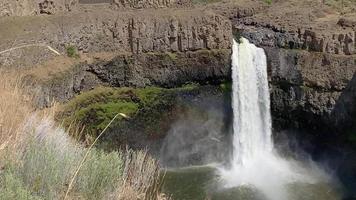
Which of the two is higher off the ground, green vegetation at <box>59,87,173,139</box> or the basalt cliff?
the basalt cliff

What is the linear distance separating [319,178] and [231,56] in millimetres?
7538

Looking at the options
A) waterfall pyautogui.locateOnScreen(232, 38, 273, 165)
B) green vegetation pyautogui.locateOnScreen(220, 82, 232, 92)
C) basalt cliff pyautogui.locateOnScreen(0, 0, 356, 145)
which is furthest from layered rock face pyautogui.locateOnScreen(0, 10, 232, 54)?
green vegetation pyautogui.locateOnScreen(220, 82, 232, 92)

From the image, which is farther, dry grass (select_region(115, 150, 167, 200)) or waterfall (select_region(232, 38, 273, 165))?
waterfall (select_region(232, 38, 273, 165))

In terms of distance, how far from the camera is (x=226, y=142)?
94.7 ft

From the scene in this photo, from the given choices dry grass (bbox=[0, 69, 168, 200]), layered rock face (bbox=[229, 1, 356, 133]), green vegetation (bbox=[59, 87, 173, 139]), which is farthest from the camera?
layered rock face (bbox=[229, 1, 356, 133])

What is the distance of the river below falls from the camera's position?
23.5m

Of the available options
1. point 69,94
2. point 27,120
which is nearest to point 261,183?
point 69,94

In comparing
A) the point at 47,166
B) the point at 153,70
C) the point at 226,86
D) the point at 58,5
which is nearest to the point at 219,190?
the point at 226,86

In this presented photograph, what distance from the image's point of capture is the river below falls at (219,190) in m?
23.5

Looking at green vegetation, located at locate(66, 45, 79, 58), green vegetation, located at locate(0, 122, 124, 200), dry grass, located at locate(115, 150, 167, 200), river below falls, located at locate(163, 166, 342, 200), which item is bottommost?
river below falls, located at locate(163, 166, 342, 200)

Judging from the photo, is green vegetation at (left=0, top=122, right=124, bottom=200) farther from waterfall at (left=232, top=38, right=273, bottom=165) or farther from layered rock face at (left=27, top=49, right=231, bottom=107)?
waterfall at (left=232, top=38, right=273, bottom=165)

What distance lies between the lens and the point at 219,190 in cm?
2431

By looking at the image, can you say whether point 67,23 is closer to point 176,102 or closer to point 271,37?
point 176,102

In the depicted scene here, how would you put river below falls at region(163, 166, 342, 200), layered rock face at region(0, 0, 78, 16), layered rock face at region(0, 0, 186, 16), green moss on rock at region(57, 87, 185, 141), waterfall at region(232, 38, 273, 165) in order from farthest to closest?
1. layered rock face at region(0, 0, 186, 16)
2. waterfall at region(232, 38, 273, 165)
3. layered rock face at region(0, 0, 78, 16)
4. green moss on rock at region(57, 87, 185, 141)
5. river below falls at region(163, 166, 342, 200)
